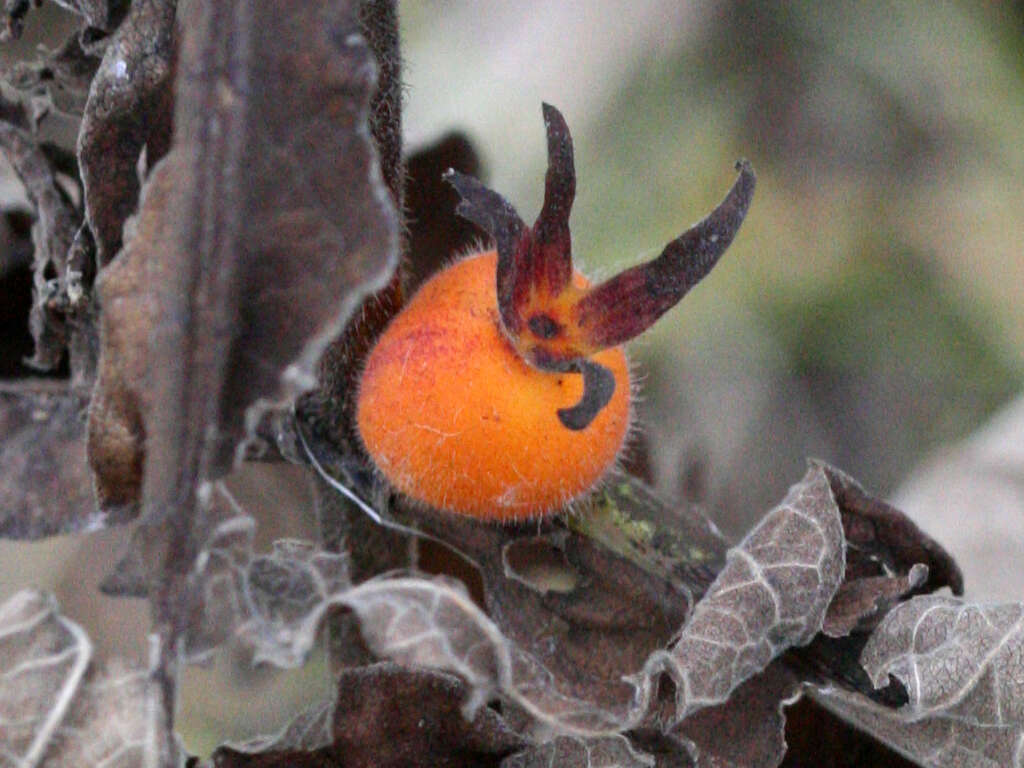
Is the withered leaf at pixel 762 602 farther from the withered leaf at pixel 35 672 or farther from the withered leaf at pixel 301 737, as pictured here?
the withered leaf at pixel 35 672

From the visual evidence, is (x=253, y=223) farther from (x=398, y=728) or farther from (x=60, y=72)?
(x=60, y=72)

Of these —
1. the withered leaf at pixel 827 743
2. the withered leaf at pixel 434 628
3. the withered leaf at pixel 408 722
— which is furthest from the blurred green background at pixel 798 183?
the withered leaf at pixel 434 628

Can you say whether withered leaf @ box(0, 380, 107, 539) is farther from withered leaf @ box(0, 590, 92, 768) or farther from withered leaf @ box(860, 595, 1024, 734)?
withered leaf @ box(860, 595, 1024, 734)

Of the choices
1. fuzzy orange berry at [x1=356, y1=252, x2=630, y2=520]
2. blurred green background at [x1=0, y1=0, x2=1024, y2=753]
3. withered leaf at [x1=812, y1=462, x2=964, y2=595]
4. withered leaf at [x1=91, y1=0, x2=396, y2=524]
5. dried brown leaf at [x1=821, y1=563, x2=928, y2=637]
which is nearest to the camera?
withered leaf at [x1=91, y1=0, x2=396, y2=524]

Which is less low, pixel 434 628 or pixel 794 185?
pixel 794 185

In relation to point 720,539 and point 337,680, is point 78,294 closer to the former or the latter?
point 337,680

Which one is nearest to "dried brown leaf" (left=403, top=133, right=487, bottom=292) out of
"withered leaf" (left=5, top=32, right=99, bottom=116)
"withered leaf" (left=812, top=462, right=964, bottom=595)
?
"withered leaf" (left=5, top=32, right=99, bottom=116)

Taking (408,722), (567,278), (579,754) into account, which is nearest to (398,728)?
(408,722)
